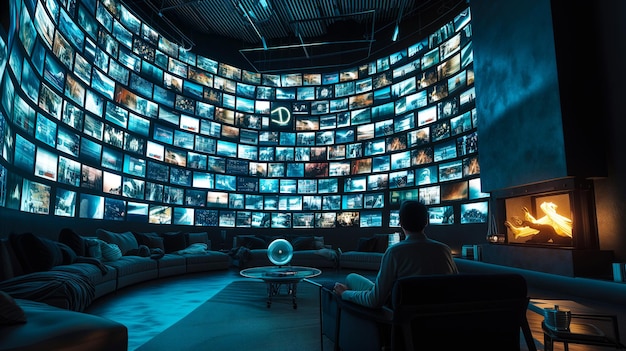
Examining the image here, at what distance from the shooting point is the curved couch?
1665mm

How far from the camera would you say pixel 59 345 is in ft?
5.10

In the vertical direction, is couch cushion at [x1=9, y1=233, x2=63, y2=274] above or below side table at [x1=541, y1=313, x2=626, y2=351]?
above

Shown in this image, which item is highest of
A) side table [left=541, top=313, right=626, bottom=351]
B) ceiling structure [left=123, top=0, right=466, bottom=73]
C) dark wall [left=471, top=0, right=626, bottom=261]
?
ceiling structure [left=123, top=0, right=466, bottom=73]

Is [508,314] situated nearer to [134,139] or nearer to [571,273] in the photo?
[571,273]

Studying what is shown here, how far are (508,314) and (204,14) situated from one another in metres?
10.1

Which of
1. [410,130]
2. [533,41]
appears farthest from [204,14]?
[533,41]

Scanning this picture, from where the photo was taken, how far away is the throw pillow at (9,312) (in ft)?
5.52

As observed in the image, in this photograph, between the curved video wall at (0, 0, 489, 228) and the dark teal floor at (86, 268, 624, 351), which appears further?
the curved video wall at (0, 0, 489, 228)

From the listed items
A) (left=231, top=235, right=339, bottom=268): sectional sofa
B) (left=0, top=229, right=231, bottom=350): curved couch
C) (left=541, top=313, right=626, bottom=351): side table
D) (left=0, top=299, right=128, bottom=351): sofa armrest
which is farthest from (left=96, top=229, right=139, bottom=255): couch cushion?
(left=541, top=313, right=626, bottom=351): side table

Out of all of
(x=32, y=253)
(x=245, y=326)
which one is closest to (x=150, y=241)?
(x=32, y=253)

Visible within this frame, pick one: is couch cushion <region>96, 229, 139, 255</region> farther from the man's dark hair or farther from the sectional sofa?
the man's dark hair

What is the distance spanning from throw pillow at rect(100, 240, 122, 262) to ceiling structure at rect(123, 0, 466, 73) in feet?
18.4

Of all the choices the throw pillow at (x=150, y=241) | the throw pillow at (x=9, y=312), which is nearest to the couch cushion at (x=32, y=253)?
the throw pillow at (x=9, y=312)

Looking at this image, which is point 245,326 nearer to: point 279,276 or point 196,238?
point 279,276
